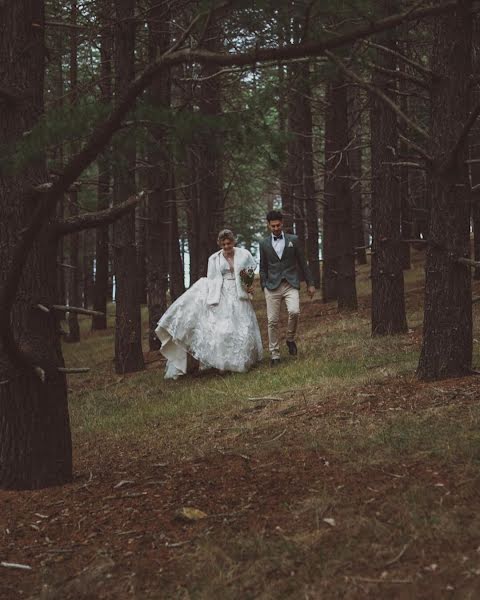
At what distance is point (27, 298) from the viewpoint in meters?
6.16

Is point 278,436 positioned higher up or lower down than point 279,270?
lower down

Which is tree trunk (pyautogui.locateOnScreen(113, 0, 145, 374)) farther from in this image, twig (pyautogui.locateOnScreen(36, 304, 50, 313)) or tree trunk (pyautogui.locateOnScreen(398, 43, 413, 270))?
tree trunk (pyautogui.locateOnScreen(398, 43, 413, 270))

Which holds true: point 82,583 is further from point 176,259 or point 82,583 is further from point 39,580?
point 176,259

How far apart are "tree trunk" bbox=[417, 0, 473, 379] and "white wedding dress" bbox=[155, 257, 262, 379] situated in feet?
16.3

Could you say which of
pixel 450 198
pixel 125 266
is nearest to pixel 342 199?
pixel 125 266

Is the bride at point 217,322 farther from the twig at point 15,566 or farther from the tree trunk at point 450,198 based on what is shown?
the twig at point 15,566

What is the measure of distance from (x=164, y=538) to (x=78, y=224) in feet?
8.48

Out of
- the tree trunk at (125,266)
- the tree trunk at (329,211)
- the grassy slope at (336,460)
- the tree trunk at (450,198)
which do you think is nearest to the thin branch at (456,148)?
the tree trunk at (450,198)

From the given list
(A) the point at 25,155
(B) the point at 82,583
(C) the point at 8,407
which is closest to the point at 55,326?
(C) the point at 8,407

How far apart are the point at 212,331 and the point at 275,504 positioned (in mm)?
7563

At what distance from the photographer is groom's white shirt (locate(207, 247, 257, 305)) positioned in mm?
12828

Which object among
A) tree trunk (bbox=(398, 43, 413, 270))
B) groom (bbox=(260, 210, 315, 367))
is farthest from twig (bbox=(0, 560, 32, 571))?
tree trunk (bbox=(398, 43, 413, 270))

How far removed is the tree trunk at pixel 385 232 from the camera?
507 inches

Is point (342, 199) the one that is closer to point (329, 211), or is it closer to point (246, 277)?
point (329, 211)
